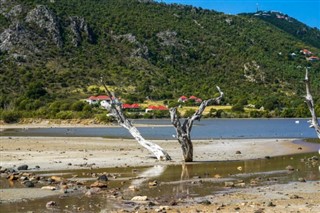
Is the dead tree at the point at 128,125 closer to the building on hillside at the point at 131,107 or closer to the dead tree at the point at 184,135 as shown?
the dead tree at the point at 184,135

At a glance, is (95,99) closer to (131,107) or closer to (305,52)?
(131,107)

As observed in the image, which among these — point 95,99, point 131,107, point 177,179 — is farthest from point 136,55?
point 177,179

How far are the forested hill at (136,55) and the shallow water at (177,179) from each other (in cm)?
7730

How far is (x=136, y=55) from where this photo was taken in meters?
150

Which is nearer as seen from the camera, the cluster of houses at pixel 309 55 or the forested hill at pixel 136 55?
the forested hill at pixel 136 55

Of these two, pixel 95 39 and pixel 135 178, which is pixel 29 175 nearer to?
pixel 135 178

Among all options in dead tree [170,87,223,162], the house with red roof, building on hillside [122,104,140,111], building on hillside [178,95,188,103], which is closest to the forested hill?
the house with red roof

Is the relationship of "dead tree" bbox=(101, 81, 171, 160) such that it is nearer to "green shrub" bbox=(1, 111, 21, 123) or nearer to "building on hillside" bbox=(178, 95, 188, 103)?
"green shrub" bbox=(1, 111, 21, 123)

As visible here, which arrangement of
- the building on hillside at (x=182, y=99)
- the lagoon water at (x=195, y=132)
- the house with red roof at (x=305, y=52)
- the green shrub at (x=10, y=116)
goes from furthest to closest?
1. the house with red roof at (x=305, y=52)
2. the building on hillside at (x=182, y=99)
3. the green shrub at (x=10, y=116)
4. the lagoon water at (x=195, y=132)

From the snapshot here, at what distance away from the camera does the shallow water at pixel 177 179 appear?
14107 millimetres

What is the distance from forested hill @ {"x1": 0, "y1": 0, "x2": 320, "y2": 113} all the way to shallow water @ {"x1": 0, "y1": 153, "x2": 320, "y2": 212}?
Answer: 77.3m

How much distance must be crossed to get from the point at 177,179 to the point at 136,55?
433ft

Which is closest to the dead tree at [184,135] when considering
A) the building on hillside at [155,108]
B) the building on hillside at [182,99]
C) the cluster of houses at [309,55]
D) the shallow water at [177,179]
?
the shallow water at [177,179]

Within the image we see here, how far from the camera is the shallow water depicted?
14107 mm
